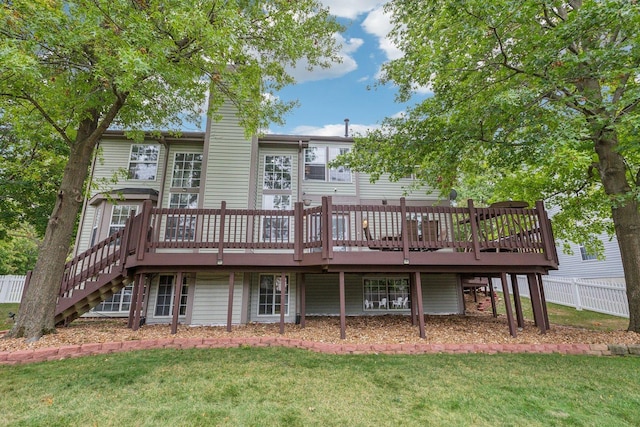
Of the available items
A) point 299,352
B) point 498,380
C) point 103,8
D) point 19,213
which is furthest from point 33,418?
point 19,213

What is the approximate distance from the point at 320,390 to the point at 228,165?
786 cm

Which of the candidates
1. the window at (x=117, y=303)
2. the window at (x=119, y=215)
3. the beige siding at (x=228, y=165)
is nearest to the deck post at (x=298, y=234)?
the beige siding at (x=228, y=165)

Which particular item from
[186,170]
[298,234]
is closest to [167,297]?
[186,170]

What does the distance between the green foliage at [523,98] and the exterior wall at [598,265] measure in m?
6.32

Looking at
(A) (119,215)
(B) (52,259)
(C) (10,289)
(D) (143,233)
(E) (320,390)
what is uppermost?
(A) (119,215)

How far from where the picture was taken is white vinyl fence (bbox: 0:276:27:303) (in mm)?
13750

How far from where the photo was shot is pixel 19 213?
13.0 meters

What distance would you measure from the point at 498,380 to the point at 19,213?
18.4m

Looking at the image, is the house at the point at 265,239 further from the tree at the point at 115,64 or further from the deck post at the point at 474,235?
the tree at the point at 115,64

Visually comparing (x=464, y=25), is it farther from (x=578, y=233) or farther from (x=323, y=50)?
(x=578, y=233)

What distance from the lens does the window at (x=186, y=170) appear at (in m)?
10.7

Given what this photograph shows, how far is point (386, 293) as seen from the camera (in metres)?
11.0

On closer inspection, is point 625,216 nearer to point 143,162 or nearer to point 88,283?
point 88,283

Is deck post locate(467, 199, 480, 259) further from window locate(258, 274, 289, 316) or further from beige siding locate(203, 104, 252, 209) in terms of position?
beige siding locate(203, 104, 252, 209)
